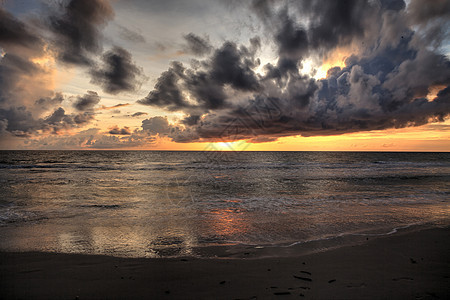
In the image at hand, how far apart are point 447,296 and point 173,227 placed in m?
7.05

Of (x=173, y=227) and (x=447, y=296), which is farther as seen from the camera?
(x=173, y=227)

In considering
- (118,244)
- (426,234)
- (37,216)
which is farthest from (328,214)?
(37,216)

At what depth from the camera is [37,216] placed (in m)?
9.36

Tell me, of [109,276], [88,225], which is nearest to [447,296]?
[109,276]

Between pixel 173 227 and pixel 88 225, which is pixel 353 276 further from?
pixel 88 225

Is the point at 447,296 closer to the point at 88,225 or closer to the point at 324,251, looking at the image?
the point at 324,251

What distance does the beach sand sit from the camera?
12.8ft

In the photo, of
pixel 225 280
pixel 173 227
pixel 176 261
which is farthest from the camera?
pixel 173 227

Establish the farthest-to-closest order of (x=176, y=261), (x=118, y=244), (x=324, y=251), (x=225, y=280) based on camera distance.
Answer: (x=118, y=244), (x=324, y=251), (x=176, y=261), (x=225, y=280)

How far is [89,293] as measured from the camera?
3934 mm

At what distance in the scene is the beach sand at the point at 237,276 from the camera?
12.8 feet

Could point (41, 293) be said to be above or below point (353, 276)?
above

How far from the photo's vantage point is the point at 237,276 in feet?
14.8

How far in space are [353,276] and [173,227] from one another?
18.6ft
